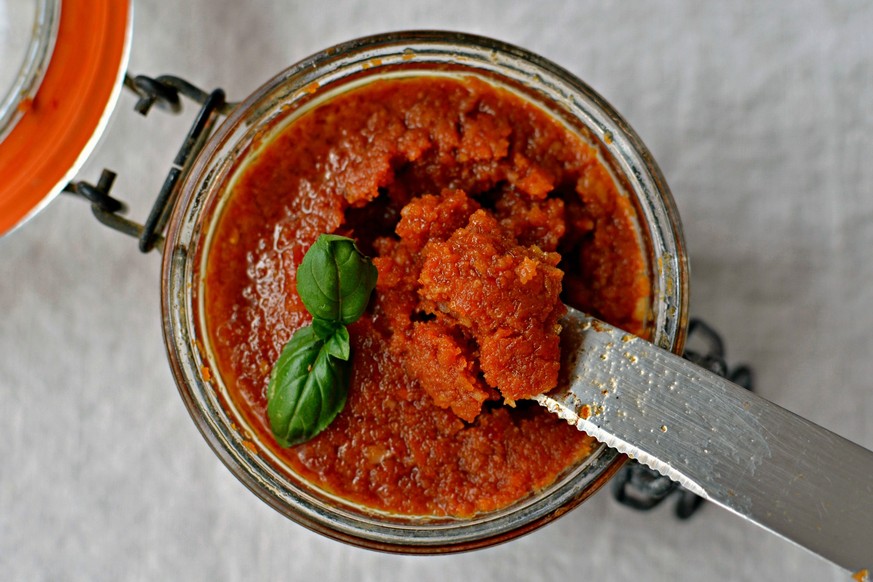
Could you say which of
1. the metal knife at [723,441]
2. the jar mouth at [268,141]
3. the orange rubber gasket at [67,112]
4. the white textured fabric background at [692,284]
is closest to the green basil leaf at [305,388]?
the jar mouth at [268,141]

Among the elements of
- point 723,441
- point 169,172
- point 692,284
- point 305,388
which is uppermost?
point 692,284

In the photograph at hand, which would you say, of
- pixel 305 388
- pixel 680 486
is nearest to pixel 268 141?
pixel 305 388

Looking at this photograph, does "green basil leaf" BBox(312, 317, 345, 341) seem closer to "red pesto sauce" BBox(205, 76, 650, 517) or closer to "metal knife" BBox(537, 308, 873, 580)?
"red pesto sauce" BBox(205, 76, 650, 517)

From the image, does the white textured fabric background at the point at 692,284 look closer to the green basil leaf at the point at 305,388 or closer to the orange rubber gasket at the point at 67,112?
the orange rubber gasket at the point at 67,112

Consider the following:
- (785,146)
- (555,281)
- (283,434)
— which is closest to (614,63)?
(785,146)

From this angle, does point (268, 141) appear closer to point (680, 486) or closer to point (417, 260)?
point (417, 260)

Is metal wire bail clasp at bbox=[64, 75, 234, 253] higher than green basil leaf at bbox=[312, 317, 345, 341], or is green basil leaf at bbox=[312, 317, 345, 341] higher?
metal wire bail clasp at bbox=[64, 75, 234, 253]

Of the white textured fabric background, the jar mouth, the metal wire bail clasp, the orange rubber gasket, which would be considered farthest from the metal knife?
the orange rubber gasket
